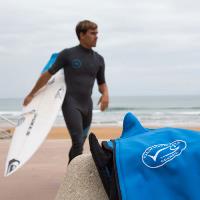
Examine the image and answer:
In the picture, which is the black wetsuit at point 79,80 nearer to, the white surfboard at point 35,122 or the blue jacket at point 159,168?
the white surfboard at point 35,122

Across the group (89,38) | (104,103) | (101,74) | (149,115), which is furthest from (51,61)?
(149,115)

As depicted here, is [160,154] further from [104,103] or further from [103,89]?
[103,89]

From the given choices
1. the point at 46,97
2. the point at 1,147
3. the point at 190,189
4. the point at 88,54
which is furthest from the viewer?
the point at 1,147

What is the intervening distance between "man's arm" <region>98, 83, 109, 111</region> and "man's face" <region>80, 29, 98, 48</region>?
463 mm

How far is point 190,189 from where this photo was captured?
150cm

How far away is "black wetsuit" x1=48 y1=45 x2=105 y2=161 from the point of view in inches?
161

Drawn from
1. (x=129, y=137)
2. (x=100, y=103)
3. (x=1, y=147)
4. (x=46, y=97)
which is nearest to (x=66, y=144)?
(x=1, y=147)

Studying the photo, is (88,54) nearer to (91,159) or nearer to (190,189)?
(91,159)

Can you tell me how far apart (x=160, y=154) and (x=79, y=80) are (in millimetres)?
2656

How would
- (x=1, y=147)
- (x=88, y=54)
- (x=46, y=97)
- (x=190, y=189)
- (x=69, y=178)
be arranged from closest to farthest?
(x=190, y=189)
(x=69, y=178)
(x=88, y=54)
(x=46, y=97)
(x=1, y=147)

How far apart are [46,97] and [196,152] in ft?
10.7

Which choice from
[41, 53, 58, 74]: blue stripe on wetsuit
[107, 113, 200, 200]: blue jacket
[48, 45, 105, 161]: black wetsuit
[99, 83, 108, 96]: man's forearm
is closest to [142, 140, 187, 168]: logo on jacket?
[107, 113, 200, 200]: blue jacket

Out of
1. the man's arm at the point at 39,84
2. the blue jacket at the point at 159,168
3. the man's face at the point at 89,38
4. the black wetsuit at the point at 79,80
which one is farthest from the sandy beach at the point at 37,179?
the blue jacket at the point at 159,168

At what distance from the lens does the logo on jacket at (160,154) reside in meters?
1.54
